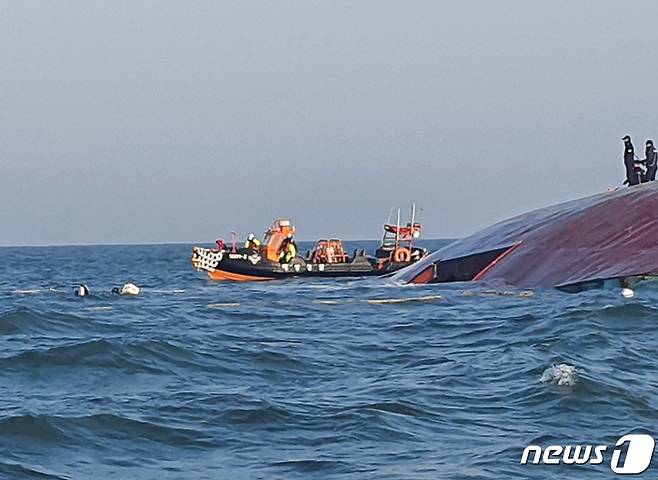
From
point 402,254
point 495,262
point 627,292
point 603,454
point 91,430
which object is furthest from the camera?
point 402,254

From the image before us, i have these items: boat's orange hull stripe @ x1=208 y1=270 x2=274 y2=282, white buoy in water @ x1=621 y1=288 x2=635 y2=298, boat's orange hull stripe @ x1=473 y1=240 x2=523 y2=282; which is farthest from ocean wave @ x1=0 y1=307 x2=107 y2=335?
boat's orange hull stripe @ x1=208 y1=270 x2=274 y2=282

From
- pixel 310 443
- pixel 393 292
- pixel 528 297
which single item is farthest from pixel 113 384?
pixel 393 292

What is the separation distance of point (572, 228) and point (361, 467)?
1847cm

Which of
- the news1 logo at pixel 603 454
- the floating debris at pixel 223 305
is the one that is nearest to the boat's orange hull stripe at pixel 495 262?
the floating debris at pixel 223 305

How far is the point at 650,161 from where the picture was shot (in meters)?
29.2

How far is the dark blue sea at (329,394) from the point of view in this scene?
29.6 ft

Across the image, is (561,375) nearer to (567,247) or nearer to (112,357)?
(112,357)

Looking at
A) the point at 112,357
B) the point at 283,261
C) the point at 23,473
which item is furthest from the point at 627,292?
the point at 283,261

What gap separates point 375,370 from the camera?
43.3ft

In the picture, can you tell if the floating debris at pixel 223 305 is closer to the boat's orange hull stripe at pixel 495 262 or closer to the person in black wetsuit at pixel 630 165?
the boat's orange hull stripe at pixel 495 262

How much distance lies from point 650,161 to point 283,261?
2134 centimetres

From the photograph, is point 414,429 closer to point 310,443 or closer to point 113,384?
point 310,443

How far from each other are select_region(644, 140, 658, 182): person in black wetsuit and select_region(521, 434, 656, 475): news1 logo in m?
20.6

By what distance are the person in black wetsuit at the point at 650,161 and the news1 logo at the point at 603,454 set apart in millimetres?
20587
